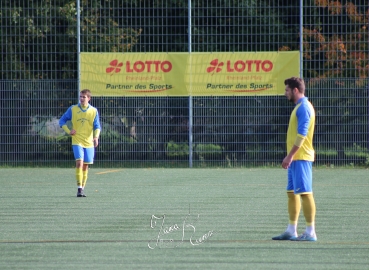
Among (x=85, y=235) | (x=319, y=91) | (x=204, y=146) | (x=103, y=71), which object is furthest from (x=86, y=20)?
(x=85, y=235)

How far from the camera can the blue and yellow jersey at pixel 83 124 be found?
16469 millimetres

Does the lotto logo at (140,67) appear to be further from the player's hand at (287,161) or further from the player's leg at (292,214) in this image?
the player's hand at (287,161)

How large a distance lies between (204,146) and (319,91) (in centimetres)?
355

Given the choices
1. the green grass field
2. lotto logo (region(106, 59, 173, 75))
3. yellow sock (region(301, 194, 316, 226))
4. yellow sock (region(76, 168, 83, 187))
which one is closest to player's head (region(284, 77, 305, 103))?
yellow sock (region(301, 194, 316, 226))

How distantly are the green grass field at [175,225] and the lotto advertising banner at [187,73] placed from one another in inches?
172

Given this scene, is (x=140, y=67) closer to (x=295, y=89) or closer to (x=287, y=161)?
(x=295, y=89)

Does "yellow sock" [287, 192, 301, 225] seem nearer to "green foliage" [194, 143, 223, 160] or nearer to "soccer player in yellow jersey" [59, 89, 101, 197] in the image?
"soccer player in yellow jersey" [59, 89, 101, 197]

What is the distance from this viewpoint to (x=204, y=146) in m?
23.5

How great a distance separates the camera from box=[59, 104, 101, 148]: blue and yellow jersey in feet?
54.0

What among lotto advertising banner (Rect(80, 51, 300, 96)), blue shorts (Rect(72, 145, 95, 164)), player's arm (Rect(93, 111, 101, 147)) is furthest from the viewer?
lotto advertising banner (Rect(80, 51, 300, 96))

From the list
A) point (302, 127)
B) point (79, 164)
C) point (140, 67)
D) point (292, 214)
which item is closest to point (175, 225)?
point (292, 214)

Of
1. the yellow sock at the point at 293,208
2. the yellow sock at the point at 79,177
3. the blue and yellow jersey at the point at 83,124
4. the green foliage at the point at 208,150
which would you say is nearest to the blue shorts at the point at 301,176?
the yellow sock at the point at 293,208

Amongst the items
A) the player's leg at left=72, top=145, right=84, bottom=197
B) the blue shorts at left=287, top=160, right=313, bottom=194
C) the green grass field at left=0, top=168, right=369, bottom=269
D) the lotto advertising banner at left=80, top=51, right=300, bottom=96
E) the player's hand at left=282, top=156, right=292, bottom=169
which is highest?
the lotto advertising banner at left=80, top=51, right=300, bottom=96

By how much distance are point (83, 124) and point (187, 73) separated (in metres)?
7.43
